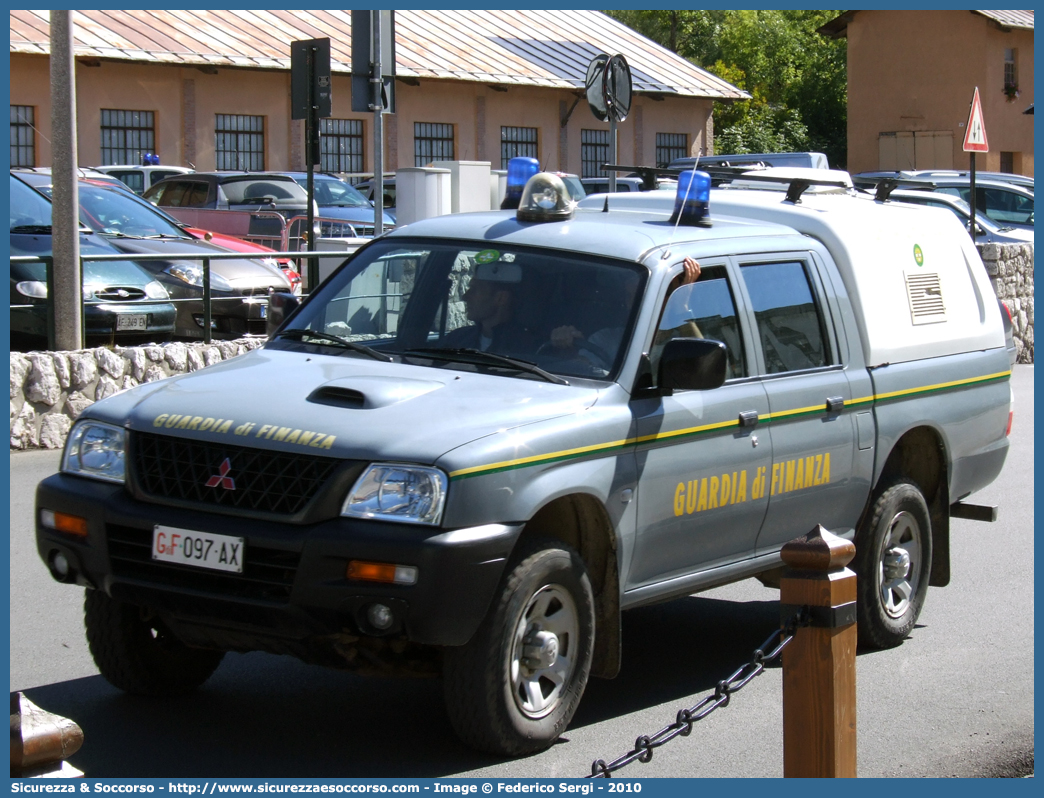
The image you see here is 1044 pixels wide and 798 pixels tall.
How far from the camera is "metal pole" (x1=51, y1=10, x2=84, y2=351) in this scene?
1131 cm

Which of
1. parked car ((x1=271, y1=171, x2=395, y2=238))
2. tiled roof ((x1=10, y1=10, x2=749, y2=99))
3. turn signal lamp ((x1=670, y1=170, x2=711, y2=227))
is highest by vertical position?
tiled roof ((x1=10, y1=10, x2=749, y2=99))

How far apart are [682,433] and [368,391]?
123cm

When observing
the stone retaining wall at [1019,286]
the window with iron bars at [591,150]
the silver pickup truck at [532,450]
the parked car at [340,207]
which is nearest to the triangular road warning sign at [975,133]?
the stone retaining wall at [1019,286]

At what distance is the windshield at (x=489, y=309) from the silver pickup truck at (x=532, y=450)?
12 millimetres

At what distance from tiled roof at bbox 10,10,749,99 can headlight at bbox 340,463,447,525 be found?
2415cm

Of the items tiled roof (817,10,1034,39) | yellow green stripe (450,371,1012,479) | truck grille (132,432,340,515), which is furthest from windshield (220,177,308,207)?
tiled roof (817,10,1034,39)

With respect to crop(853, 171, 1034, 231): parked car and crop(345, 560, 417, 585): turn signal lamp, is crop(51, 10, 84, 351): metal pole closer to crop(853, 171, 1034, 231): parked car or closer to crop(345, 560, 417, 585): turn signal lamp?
crop(345, 560, 417, 585): turn signal lamp

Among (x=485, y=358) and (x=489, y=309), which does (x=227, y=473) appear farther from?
(x=489, y=309)

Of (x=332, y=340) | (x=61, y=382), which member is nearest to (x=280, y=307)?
(x=332, y=340)

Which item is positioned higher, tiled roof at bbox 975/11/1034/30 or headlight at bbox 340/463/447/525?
tiled roof at bbox 975/11/1034/30

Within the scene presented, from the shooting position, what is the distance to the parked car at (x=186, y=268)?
12938 mm

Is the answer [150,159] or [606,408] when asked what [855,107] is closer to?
[150,159]

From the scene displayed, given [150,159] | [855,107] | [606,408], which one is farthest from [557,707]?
[855,107]

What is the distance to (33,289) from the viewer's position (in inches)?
457
